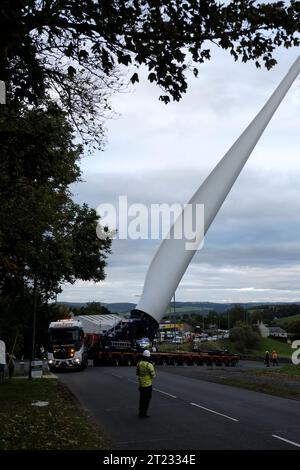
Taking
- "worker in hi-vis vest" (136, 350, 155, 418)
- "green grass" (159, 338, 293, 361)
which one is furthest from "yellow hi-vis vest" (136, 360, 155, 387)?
"green grass" (159, 338, 293, 361)

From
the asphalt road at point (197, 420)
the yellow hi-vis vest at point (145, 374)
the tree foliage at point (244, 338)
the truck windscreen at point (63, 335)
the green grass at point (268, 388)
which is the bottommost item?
the tree foliage at point (244, 338)

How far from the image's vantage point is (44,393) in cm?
1936

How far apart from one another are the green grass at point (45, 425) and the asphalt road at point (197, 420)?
0.46 m

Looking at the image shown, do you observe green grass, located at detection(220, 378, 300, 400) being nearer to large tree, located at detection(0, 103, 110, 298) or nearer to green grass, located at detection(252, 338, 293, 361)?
large tree, located at detection(0, 103, 110, 298)

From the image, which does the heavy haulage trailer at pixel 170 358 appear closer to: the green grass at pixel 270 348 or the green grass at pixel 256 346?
the green grass at pixel 256 346

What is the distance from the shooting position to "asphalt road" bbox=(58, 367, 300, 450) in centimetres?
1014

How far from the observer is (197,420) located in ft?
43.4

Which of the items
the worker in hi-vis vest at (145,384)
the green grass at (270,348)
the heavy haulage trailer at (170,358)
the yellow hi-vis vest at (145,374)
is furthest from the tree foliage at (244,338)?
the yellow hi-vis vest at (145,374)

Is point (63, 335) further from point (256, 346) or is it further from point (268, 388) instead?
point (256, 346)

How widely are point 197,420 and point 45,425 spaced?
3.71 m

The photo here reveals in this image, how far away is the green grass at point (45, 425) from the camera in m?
9.49

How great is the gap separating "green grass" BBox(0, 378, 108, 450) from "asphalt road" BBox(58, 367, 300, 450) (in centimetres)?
46

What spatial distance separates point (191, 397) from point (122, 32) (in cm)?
A: 1387
